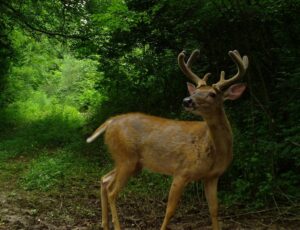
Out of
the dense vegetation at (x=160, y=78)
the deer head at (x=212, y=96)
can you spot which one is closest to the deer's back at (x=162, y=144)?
the deer head at (x=212, y=96)

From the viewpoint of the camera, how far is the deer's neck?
6.21 meters

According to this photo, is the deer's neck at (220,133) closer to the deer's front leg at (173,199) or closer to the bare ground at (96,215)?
the deer's front leg at (173,199)

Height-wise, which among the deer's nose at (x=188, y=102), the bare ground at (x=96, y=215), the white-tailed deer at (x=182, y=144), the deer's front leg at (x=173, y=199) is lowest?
the bare ground at (x=96, y=215)

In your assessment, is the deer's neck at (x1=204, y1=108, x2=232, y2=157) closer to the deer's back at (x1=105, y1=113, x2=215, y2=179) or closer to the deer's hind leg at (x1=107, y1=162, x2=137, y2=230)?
the deer's back at (x1=105, y1=113, x2=215, y2=179)

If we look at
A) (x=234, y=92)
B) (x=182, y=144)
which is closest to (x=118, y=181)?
(x=182, y=144)

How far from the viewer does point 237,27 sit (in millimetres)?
8922

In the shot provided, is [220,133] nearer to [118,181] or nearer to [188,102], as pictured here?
[188,102]

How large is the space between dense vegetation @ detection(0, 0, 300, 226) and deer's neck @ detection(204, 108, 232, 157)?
1.22 m

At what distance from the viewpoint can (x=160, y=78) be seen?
10.5 metres

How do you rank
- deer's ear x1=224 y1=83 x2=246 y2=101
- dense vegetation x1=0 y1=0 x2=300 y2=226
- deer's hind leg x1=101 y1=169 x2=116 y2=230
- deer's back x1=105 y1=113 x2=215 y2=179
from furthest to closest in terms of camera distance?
dense vegetation x1=0 y1=0 x2=300 y2=226
deer's hind leg x1=101 y1=169 x2=116 y2=230
deer's back x1=105 y1=113 x2=215 y2=179
deer's ear x1=224 y1=83 x2=246 y2=101

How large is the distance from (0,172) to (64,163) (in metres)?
1.15

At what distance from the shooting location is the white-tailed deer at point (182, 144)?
6145 millimetres

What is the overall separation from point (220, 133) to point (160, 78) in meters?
4.39

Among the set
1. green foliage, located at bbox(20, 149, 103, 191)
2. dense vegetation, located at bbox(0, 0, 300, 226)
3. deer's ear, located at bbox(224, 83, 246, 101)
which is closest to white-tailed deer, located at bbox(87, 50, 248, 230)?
deer's ear, located at bbox(224, 83, 246, 101)
